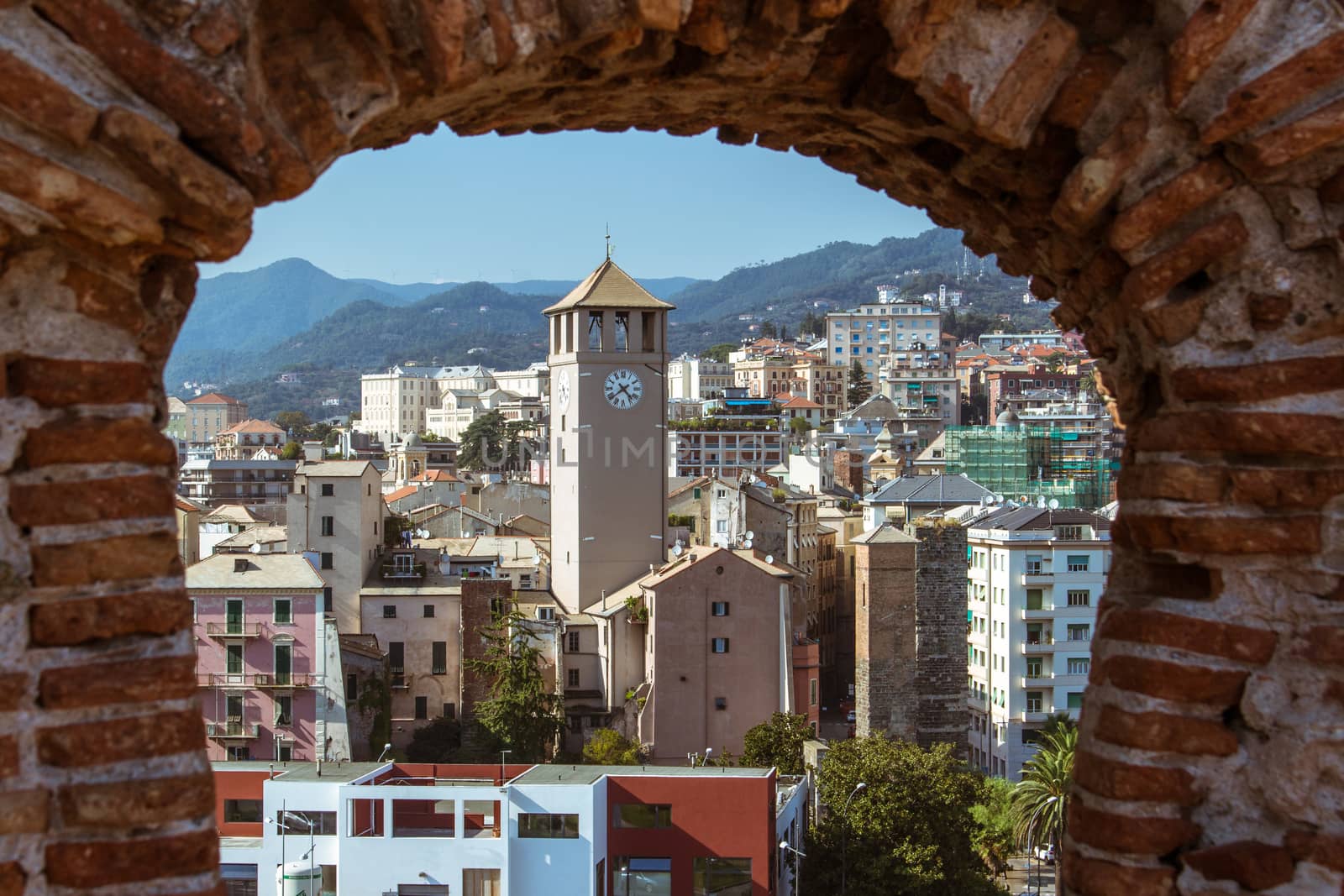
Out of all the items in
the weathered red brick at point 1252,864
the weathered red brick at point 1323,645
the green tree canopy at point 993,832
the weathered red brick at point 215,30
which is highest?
the weathered red brick at point 215,30

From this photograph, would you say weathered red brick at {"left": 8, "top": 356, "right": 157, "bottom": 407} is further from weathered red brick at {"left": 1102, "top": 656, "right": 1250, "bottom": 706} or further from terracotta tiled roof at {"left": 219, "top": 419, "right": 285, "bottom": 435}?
terracotta tiled roof at {"left": 219, "top": 419, "right": 285, "bottom": 435}

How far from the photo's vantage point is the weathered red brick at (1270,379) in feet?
9.66

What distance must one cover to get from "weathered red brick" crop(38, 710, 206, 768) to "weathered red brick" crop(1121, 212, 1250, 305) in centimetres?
193

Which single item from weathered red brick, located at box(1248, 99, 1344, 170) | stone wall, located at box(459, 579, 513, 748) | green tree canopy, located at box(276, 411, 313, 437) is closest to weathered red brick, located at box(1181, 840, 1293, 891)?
weathered red brick, located at box(1248, 99, 1344, 170)

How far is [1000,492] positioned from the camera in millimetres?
56375

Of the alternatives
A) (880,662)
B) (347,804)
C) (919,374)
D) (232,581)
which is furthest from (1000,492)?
(919,374)

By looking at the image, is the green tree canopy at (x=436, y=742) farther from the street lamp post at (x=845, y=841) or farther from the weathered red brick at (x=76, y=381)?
the weathered red brick at (x=76, y=381)

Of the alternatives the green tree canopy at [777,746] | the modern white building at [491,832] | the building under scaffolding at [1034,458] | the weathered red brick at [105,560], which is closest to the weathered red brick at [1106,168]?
the weathered red brick at [105,560]

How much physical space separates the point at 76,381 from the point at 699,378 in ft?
388

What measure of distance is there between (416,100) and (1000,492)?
54721 mm

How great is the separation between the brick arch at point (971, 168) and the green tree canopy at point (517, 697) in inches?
1122

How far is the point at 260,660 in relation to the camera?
28891 mm

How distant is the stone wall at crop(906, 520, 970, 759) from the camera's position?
3438 centimetres

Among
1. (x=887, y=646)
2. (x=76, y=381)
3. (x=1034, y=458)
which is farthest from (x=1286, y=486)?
(x=1034, y=458)
